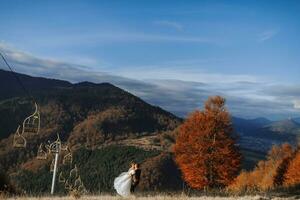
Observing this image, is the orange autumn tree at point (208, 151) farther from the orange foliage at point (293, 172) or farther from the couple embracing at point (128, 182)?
the couple embracing at point (128, 182)

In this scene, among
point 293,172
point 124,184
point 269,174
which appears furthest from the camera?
point 269,174

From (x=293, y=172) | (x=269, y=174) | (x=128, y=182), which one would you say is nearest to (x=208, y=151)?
(x=293, y=172)

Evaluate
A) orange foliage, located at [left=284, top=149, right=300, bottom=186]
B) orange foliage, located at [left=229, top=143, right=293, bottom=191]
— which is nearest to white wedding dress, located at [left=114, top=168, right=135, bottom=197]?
orange foliage, located at [left=229, top=143, right=293, bottom=191]

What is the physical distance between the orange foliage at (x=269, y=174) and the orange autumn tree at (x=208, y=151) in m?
2.22

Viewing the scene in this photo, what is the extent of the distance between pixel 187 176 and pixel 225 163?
4682 mm

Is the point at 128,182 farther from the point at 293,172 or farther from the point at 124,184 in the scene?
the point at 293,172

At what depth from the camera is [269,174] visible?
3703 inches

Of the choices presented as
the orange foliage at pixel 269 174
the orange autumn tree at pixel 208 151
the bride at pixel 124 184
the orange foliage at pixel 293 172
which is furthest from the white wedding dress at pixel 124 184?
the orange foliage at pixel 293 172

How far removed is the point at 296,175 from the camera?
67.2m

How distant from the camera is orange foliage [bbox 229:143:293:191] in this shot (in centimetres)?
6964

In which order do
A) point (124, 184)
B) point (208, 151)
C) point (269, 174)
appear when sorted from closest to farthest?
1. point (124, 184)
2. point (208, 151)
3. point (269, 174)

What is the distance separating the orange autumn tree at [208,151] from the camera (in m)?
63.1

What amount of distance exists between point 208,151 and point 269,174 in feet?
111

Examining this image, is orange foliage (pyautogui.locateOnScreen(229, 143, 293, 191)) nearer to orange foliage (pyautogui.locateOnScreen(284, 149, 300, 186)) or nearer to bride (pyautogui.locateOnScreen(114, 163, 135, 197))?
orange foliage (pyautogui.locateOnScreen(284, 149, 300, 186))
